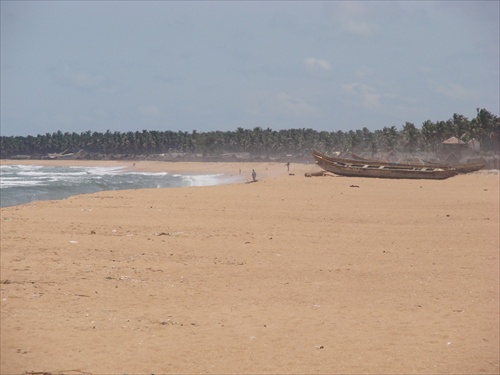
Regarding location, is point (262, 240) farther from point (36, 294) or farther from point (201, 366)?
point (201, 366)

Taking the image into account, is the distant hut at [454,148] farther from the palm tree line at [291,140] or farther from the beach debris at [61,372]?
the beach debris at [61,372]

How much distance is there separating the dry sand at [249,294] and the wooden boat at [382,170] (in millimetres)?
21240

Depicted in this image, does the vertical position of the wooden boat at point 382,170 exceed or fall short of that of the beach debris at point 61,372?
A: it exceeds it

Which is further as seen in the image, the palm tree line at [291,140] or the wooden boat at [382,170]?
the palm tree line at [291,140]

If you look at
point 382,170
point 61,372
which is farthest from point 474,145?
point 61,372

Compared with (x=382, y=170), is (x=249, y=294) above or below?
below

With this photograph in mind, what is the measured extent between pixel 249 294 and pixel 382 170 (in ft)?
105

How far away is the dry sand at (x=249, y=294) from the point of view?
8102 millimetres

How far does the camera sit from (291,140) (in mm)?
152250

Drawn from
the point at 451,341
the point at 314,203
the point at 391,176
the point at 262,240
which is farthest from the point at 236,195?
the point at 451,341

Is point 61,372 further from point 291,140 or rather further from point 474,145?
point 291,140

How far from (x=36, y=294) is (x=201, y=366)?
4.00m

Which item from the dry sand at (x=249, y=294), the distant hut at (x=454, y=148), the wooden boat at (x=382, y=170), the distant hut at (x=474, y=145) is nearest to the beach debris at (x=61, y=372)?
the dry sand at (x=249, y=294)

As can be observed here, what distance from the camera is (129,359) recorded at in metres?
7.88
